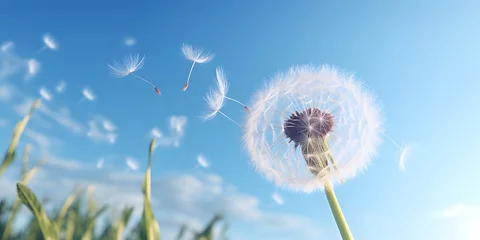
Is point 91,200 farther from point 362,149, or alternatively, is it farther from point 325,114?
point 362,149

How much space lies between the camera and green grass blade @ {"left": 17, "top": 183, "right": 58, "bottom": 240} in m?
1.55

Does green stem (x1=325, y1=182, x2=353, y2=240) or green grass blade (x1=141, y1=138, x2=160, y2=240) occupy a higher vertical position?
green stem (x1=325, y1=182, x2=353, y2=240)

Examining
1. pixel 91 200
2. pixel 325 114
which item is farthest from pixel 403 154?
pixel 91 200

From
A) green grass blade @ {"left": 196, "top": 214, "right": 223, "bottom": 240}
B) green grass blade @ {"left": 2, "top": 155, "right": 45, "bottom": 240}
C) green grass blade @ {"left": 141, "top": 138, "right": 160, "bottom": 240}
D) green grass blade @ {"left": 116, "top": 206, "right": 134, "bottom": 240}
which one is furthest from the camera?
green grass blade @ {"left": 196, "top": 214, "right": 223, "bottom": 240}

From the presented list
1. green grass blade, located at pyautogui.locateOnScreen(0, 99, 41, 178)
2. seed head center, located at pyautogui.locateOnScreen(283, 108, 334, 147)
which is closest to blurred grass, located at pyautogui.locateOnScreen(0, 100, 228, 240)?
green grass blade, located at pyautogui.locateOnScreen(0, 99, 41, 178)

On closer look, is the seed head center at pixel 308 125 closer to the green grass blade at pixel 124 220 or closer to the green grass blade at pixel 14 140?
the green grass blade at pixel 124 220

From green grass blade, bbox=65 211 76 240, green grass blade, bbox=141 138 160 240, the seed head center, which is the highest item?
the seed head center

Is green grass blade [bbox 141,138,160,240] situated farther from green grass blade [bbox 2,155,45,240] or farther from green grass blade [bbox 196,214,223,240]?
green grass blade [bbox 2,155,45,240]

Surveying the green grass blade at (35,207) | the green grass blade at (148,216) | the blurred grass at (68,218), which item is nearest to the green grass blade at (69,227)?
the blurred grass at (68,218)

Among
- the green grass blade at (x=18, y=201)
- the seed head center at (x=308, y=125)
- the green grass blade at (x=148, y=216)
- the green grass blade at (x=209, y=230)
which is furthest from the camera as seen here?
the seed head center at (x=308, y=125)

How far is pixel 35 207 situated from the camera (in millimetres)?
1592

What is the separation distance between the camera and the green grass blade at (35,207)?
155 cm

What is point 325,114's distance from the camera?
3639 mm

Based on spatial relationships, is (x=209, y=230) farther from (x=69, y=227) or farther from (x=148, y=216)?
(x=69, y=227)
